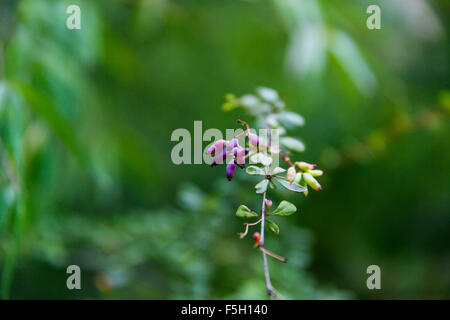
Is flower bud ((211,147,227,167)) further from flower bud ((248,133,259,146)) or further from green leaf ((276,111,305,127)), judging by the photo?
green leaf ((276,111,305,127))

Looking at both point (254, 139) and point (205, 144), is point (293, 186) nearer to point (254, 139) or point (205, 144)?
point (254, 139)

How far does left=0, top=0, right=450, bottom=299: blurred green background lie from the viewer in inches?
27.9

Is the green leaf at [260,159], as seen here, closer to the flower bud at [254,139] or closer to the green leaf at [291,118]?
the flower bud at [254,139]

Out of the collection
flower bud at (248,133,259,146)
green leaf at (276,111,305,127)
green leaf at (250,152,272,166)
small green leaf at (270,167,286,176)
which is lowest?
small green leaf at (270,167,286,176)

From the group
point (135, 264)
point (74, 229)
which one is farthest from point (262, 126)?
point (74, 229)

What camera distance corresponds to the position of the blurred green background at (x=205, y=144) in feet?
2.32

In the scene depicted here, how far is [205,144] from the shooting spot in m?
0.71

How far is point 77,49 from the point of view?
0.80 meters

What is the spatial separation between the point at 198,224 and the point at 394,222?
0.78 meters

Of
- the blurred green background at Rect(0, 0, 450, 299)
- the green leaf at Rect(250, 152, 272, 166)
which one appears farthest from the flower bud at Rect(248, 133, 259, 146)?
the blurred green background at Rect(0, 0, 450, 299)

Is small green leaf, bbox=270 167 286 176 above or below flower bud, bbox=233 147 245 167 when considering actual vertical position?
below

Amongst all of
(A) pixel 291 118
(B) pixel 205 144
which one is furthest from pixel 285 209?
(B) pixel 205 144
